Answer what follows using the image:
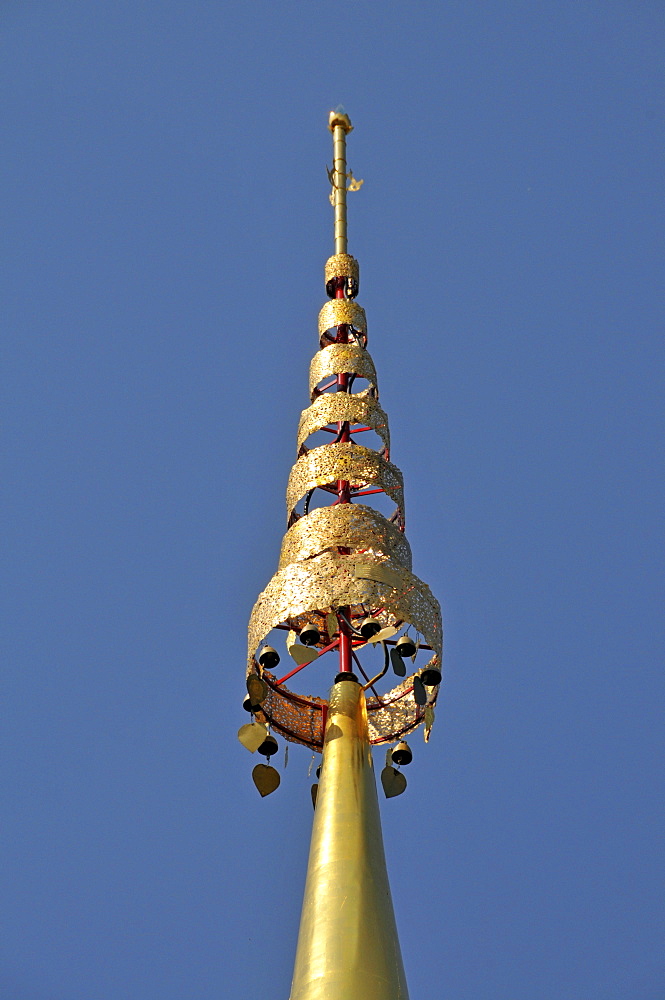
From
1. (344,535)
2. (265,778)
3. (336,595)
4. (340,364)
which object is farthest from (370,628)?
(340,364)

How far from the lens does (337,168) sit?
22.2 metres

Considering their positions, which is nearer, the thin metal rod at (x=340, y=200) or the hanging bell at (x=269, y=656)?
the hanging bell at (x=269, y=656)

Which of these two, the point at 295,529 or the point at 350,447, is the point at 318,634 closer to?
the point at 295,529

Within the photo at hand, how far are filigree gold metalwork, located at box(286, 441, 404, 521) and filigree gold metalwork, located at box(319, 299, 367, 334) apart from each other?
9.45 feet

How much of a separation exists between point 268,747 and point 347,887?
3.22 meters

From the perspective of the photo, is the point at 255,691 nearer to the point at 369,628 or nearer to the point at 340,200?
the point at 369,628

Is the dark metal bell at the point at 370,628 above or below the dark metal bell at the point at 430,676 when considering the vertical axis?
above

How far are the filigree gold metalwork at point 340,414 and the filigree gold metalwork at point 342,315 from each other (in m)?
1.65

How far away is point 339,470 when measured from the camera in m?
18.4

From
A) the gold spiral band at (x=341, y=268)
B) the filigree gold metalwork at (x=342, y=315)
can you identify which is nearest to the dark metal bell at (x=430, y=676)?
the filigree gold metalwork at (x=342, y=315)

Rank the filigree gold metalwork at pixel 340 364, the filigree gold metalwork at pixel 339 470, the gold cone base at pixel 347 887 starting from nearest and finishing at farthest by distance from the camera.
Answer: the gold cone base at pixel 347 887 < the filigree gold metalwork at pixel 339 470 < the filigree gold metalwork at pixel 340 364

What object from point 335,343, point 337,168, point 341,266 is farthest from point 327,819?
point 337,168

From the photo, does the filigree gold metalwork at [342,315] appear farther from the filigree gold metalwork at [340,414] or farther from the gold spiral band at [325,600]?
the gold spiral band at [325,600]

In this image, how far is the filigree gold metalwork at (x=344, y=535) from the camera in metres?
17.1
